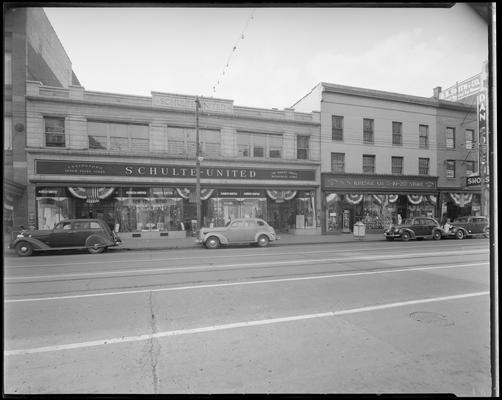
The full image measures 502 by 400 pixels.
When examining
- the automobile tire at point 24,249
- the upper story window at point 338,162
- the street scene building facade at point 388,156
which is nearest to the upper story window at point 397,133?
the street scene building facade at point 388,156

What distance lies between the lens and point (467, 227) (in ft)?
63.6

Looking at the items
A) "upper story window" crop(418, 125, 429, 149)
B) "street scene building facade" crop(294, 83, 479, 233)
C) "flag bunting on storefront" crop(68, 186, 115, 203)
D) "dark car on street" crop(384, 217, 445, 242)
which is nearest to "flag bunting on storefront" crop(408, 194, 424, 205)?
"street scene building facade" crop(294, 83, 479, 233)

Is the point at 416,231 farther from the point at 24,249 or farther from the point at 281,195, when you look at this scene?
the point at 24,249

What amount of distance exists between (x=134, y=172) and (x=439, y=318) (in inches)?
672

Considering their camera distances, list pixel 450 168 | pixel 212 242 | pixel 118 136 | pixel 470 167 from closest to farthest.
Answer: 1. pixel 212 242
2. pixel 118 136
3. pixel 450 168
4. pixel 470 167

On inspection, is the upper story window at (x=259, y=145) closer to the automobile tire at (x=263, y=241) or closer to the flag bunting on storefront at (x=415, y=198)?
the automobile tire at (x=263, y=241)

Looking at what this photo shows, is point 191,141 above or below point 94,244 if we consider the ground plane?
above

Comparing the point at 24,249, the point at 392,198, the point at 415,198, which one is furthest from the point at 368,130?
the point at 24,249

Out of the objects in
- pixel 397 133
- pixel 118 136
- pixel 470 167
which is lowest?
pixel 470 167

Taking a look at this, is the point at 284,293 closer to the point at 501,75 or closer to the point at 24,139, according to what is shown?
the point at 501,75

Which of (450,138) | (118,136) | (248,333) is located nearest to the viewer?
(248,333)

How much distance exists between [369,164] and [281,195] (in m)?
7.89

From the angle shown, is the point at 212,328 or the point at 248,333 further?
the point at 212,328

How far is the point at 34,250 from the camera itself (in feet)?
39.9
